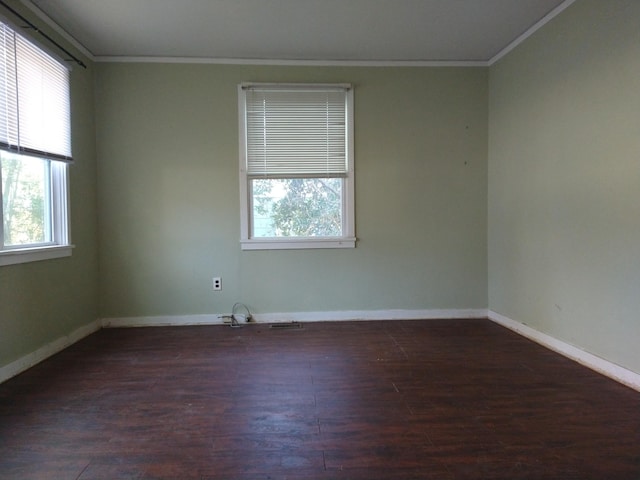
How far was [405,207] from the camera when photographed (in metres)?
3.86

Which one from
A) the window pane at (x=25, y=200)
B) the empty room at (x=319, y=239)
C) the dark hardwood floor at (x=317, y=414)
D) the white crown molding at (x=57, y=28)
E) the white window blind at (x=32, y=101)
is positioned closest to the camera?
the dark hardwood floor at (x=317, y=414)

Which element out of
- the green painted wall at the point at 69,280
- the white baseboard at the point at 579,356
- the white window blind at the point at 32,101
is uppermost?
the white window blind at the point at 32,101

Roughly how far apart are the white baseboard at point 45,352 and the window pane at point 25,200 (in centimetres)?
82

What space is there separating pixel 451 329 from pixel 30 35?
4197 mm

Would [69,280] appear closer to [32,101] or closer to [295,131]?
[32,101]

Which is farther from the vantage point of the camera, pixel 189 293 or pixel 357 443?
pixel 189 293

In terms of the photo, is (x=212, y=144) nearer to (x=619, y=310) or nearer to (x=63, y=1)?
(x=63, y=1)

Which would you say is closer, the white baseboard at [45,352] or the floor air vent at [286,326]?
the white baseboard at [45,352]

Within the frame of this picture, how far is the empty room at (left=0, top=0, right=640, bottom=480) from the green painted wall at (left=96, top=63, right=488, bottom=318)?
0.02m

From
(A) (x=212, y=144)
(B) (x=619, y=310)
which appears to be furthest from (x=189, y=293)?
(B) (x=619, y=310)

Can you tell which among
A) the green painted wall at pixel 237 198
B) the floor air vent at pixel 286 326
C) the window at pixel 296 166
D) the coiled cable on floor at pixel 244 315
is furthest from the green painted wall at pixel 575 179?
the coiled cable on floor at pixel 244 315

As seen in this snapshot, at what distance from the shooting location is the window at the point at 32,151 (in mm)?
2469

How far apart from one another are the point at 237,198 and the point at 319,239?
0.93 metres

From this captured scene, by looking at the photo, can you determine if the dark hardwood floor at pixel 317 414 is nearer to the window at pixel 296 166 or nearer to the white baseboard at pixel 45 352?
the white baseboard at pixel 45 352
